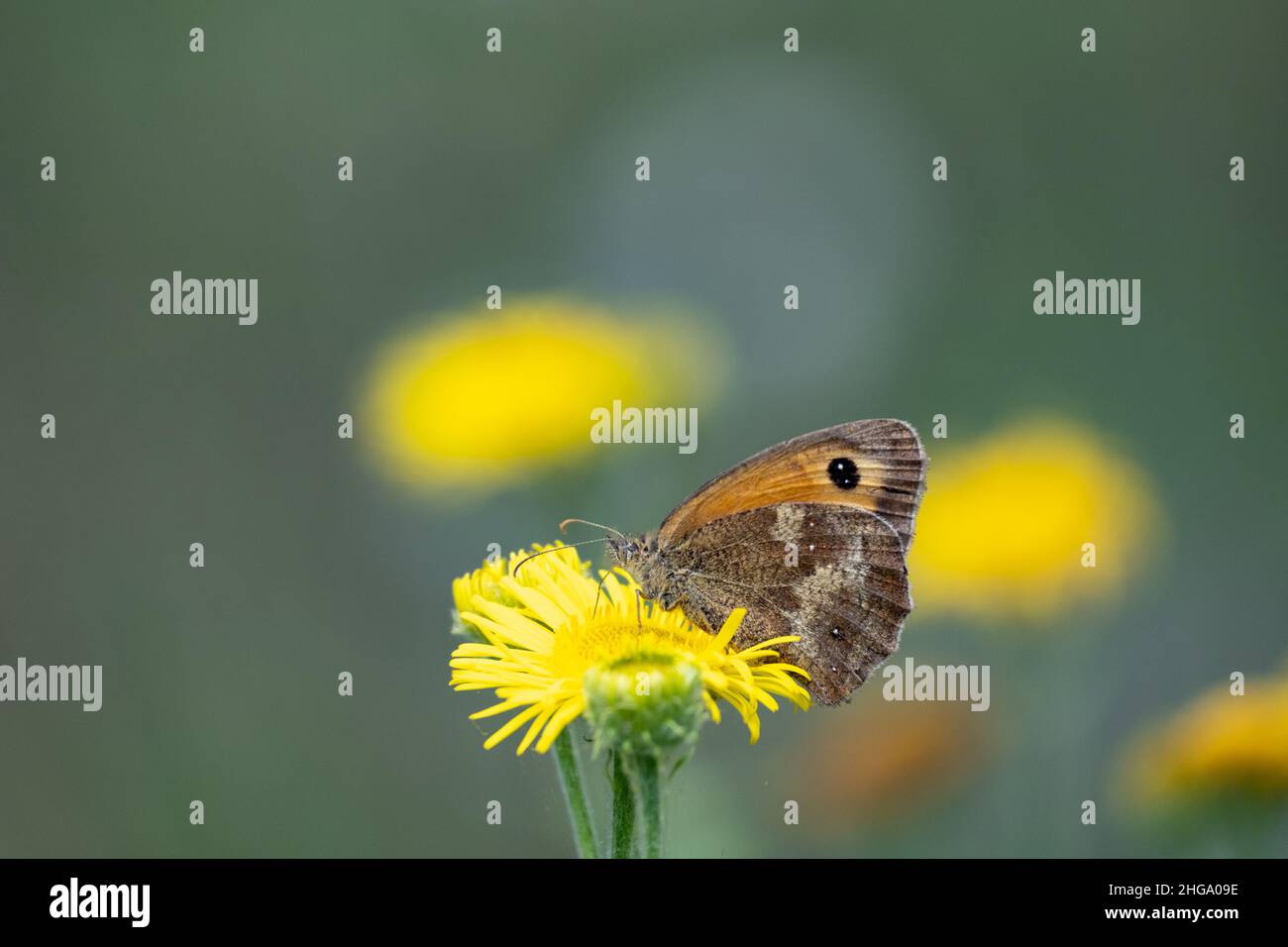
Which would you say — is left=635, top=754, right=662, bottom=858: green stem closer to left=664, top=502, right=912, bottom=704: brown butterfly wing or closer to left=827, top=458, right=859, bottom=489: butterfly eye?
left=664, top=502, right=912, bottom=704: brown butterfly wing

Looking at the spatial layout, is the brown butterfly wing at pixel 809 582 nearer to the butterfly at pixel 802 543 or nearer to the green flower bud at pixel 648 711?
the butterfly at pixel 802 543

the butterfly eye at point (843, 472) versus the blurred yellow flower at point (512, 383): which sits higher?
the blurred yellow flower at point (512, 383)

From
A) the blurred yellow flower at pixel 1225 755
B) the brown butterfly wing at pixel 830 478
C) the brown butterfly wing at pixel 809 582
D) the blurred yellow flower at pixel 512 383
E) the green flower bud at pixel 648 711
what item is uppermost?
the blurred yellow flower at pixel 512 383

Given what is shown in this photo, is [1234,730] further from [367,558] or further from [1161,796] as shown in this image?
[367,558]

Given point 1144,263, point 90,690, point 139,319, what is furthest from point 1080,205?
point 90,690

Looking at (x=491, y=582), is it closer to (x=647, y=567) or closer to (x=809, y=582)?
(x=647, y=567)

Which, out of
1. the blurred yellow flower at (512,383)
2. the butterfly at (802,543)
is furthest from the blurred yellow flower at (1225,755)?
the blurred yellow flower at (512,383)

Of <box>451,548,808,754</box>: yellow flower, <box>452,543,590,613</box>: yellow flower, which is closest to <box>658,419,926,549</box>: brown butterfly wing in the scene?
<box>451,548,808,754</box>: yellow flower
